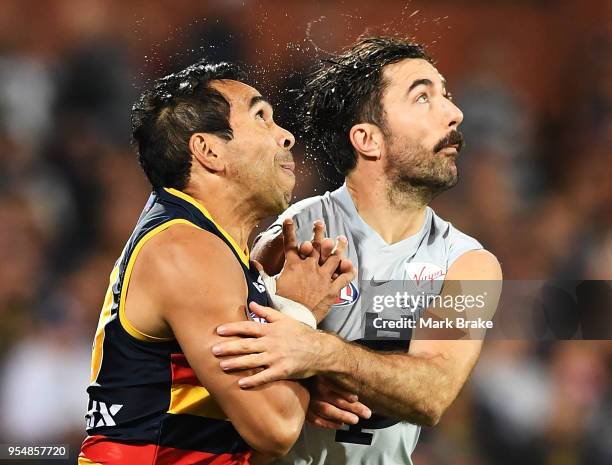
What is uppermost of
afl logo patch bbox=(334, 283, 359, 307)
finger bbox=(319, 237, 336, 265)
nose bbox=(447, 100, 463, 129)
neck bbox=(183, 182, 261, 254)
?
nose bbox=(447, 100, 463, 129)

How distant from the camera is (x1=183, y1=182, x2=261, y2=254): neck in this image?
84.7 inches

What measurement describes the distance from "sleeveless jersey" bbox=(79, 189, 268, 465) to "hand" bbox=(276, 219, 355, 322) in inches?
12.2

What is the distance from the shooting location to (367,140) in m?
2.70

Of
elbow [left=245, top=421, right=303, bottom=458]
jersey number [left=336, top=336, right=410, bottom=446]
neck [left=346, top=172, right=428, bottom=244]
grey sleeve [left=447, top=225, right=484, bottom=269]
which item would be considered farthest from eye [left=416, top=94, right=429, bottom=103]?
elbow [left=245, top=421, right=303, bottom=458]

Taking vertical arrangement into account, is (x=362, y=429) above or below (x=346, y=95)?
below

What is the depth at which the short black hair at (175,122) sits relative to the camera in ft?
7.09

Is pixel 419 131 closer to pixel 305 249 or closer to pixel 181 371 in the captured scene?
pixel 305 249

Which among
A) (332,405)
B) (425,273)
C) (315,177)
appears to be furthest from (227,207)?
(315,177)

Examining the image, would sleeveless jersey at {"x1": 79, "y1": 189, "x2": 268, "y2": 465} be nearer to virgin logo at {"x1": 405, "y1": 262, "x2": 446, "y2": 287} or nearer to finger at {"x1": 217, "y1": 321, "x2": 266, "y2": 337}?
finger at {"x1": 217, "y1": 321, "x2": 266, "y2": 337}

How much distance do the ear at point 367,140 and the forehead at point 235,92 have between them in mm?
500

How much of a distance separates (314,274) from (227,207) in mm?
287

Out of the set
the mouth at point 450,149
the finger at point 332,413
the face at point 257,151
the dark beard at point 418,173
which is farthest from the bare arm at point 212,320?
the mouth at point 450,149

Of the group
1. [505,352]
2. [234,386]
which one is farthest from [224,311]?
[505,352]

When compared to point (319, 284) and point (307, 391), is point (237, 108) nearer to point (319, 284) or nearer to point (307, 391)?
point (319, 284)
